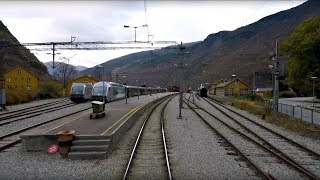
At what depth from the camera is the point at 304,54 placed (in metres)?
68.4

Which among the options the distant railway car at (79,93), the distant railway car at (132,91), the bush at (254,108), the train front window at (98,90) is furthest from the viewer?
the distant railway car at (132,91)

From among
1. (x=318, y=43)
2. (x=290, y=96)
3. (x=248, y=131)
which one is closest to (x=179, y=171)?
(x=248, y=131)

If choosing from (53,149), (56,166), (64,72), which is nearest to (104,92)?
(53,149)

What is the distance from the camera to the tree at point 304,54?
66.6 meters

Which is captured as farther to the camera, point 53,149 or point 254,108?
point 254,108

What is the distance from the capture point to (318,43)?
215 feet

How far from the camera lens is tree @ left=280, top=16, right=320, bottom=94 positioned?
Result: 66625 mm

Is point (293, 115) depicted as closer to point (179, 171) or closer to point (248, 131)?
point (248, 131)

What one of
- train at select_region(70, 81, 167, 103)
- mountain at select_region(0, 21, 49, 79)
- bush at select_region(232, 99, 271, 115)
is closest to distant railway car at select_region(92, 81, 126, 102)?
train at select_region(70, 81, 167, 103)

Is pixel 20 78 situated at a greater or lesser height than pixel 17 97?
greater

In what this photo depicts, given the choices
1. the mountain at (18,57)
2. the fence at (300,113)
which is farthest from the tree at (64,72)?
the fence at (300,113)

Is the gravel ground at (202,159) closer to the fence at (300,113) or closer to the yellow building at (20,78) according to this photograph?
the fence at (300,113)

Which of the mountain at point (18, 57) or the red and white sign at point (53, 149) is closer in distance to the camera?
the red and white sign at point (53, 149)

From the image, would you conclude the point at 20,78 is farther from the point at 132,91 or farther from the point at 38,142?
the point at 38,142
